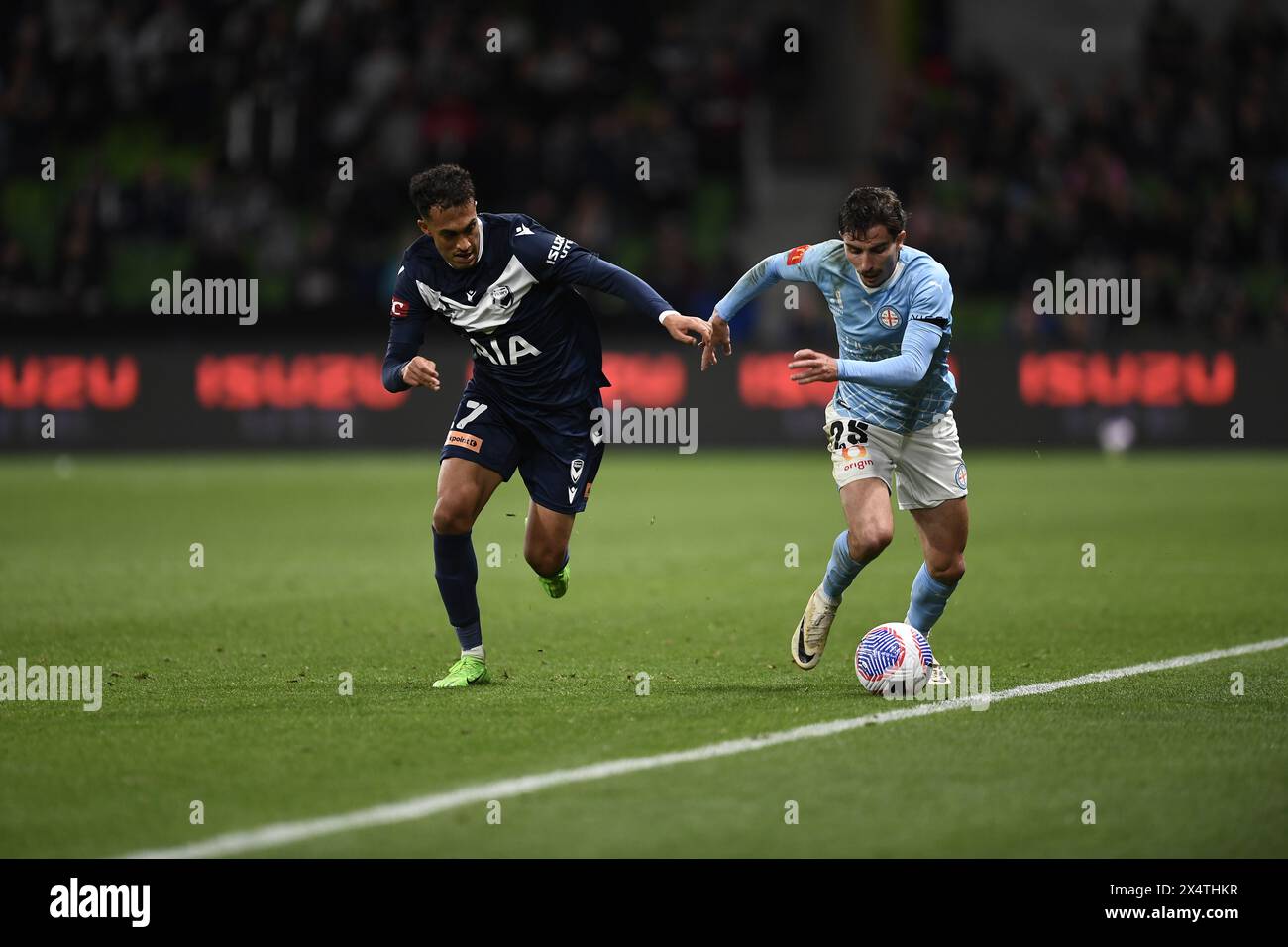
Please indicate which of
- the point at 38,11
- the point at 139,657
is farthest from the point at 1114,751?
the point at 38,11

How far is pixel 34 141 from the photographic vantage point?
80.3ft

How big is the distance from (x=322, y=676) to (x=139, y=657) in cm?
123

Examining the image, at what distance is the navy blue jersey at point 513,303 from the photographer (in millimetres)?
7965

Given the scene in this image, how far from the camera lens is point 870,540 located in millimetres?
7551

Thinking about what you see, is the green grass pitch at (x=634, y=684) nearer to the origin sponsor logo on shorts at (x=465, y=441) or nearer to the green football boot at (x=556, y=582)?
the green football boot at (x=556, y=582)

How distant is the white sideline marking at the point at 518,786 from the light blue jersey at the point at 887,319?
133 cm

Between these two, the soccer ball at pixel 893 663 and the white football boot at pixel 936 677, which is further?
the white football boot at pixel 936 677

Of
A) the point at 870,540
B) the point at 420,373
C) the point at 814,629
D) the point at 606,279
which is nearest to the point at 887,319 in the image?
the point at 870,540

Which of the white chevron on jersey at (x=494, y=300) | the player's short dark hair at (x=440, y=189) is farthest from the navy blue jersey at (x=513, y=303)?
the player's short dark hair at (x=440, y=189)

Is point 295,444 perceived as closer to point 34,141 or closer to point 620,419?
point 620,419

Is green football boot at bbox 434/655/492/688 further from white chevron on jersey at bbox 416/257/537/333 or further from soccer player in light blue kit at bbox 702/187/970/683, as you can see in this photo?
white chevron on jersey at bbox 416/257/537/333

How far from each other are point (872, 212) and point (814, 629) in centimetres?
189
